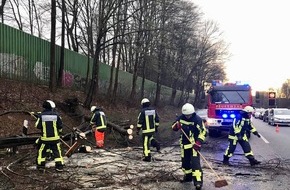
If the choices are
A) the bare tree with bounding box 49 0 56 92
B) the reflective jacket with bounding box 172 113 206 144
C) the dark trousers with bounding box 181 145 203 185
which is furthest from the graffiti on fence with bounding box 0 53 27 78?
the dark trousers with bounding box 181 145 203 185

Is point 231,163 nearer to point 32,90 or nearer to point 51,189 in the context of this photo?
point 51,189

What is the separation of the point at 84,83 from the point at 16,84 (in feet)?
34.1

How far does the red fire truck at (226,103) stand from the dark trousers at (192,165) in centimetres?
1039

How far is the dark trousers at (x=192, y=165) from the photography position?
769cm

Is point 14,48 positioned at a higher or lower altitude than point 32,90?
higher

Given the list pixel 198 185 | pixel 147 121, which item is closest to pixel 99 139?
pixel 147 121

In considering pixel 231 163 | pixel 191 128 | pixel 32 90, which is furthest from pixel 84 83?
pixel 191 128

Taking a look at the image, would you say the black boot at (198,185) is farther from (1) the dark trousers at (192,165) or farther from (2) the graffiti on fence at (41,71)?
(2) the graffiti on fence at (41,71)

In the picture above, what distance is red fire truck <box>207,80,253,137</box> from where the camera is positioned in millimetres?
18484

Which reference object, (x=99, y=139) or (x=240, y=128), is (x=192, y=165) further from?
(x=99, y=139)

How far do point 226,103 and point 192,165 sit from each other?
36.7 feet

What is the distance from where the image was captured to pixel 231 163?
36.1 feet

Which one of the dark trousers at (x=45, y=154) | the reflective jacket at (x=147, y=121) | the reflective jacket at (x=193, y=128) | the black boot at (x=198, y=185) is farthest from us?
the reflective jacket at (x=147, y=121)

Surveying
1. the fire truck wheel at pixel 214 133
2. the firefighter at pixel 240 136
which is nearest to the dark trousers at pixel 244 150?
the firefighter at pixel 240 136
